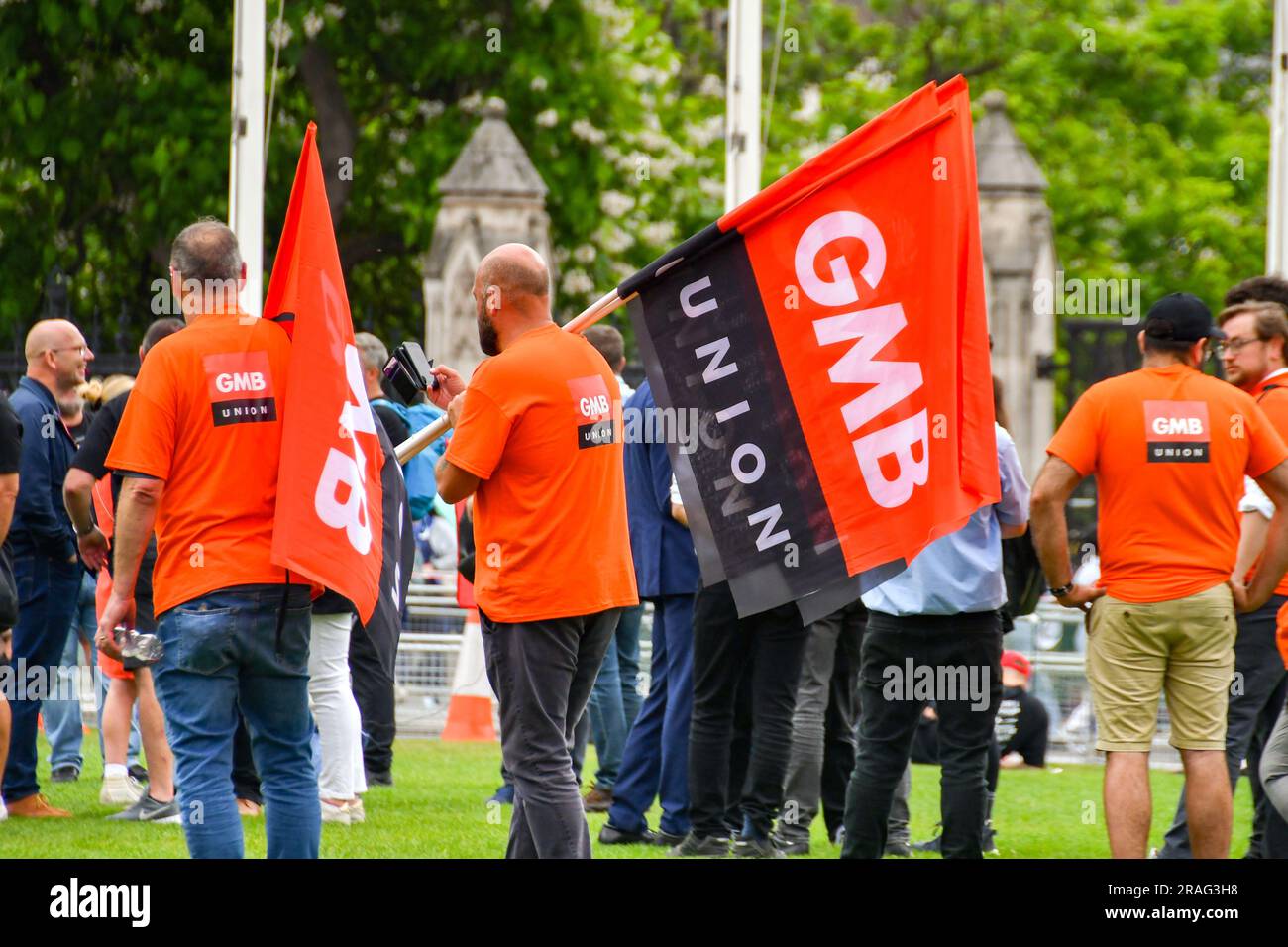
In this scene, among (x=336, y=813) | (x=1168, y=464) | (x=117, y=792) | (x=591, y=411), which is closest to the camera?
(x=591, y=411)

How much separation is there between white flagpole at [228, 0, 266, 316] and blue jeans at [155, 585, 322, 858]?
19.5ft

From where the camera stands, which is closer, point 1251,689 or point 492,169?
point 1251,689

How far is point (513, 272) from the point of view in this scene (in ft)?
20.3

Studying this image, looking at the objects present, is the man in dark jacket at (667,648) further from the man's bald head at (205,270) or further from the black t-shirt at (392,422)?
the man's bald head at (205,270)

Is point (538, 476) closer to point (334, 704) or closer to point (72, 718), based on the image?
point (334, 704)

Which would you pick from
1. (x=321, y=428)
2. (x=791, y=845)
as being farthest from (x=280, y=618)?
(x=791, y=845)

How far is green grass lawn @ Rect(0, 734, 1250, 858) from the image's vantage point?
7875 millimetres

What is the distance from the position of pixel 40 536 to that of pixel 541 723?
3656 millimetres

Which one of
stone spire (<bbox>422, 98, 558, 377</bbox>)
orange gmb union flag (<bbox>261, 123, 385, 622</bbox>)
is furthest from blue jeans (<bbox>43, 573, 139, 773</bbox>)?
stone spire (<bbox>422, 98, 558, 377</bbox>)

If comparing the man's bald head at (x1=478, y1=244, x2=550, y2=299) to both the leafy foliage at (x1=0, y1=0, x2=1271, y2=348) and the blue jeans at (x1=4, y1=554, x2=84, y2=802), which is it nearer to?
the blue jeans at (x1=4, y1=554, x2=84, y2=802)

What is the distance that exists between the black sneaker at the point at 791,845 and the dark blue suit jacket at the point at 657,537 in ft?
3.57

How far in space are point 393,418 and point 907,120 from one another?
3.60 meters
